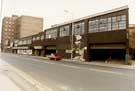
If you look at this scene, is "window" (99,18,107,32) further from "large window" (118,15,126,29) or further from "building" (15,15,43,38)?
"building" (15,15,43,38)

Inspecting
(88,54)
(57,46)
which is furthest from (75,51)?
(57,46)

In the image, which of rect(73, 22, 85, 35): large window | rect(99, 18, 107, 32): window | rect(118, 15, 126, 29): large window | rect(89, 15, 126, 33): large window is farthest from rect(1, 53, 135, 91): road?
rect(73, 22, 85, 35): large window

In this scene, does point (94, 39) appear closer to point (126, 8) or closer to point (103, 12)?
point (103, 12)

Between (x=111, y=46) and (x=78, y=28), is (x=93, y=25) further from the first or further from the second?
(x=111, y=46)

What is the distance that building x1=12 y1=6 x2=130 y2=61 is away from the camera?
49531 millimetres

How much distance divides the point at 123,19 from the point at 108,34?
14.9ft

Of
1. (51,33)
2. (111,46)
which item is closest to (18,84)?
(111,46)

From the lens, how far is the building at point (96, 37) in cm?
4953

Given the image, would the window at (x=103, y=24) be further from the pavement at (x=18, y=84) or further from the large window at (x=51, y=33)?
the pavement at (x=18, y=84)

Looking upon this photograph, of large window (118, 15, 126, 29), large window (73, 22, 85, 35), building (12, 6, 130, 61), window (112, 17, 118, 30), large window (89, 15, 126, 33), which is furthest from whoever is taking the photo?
large window (73, 22, 85, 35)

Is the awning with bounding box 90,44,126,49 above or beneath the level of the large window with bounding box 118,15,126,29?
beneath

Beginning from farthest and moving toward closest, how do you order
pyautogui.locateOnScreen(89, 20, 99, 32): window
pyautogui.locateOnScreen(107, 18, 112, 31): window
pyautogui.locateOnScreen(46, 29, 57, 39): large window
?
pyautogui.locateOnScreen(46, 29, 57, 39): large window → pyautogui.locateOnScreen(89, 20, 99, 32): window → pyautogui.locateOnScreen(107, 18, 112, 31): window

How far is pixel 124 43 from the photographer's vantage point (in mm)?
48344

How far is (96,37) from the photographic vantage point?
5659 centimetres
